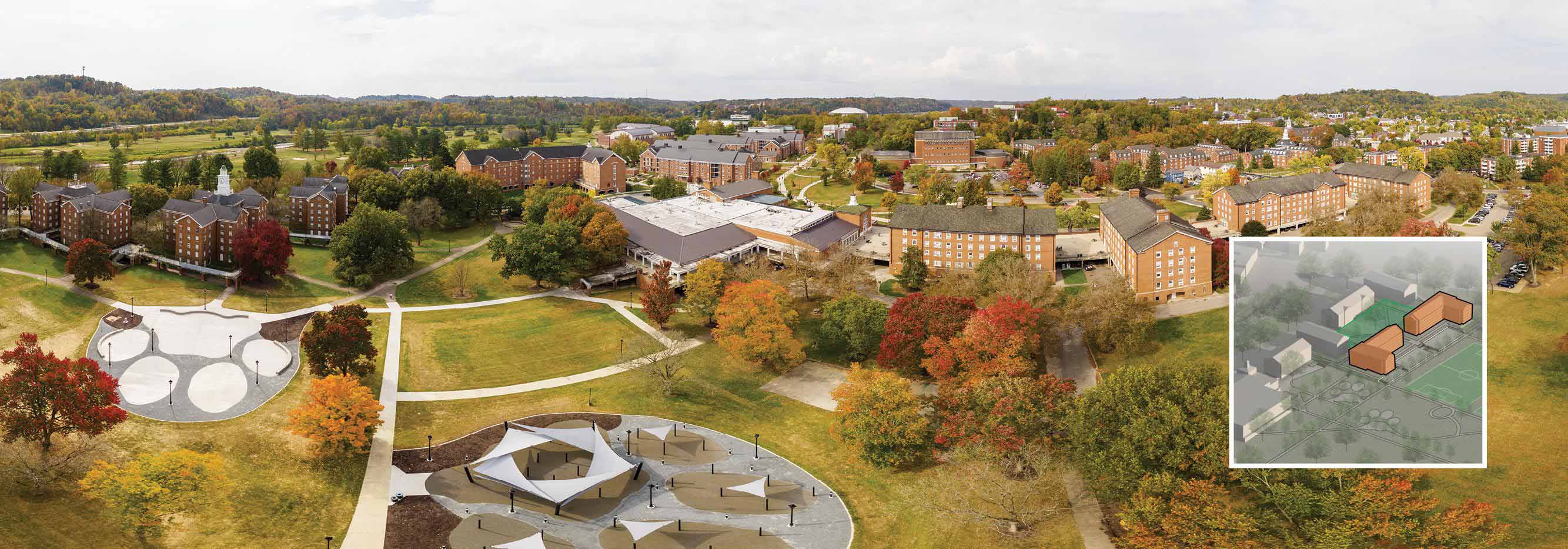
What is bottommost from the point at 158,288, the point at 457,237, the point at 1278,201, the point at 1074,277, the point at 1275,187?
the point at 158,288

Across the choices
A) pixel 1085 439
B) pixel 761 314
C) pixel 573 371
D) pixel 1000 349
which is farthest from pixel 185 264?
pixel 1085 439

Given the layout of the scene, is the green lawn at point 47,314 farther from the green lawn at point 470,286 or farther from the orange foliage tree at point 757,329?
the orange foliage tree at point 757,329

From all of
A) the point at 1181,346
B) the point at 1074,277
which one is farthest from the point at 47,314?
the point at 1074,277

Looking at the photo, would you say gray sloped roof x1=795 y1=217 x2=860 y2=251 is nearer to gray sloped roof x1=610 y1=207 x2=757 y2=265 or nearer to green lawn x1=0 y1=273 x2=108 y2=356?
gray sloped roof x1=610 y1=207 x2=757 y2=265

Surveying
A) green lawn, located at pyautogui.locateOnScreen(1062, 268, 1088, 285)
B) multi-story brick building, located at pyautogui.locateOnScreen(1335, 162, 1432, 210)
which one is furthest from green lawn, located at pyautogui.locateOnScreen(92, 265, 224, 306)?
multi-story brick building, located at pyautogui.locateOnScreen(1335, 162, 1432, 210)

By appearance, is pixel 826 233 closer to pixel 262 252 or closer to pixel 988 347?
pixel 988 347

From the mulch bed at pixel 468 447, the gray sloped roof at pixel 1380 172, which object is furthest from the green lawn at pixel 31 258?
the gray sloped roof at pixel 1380 172
